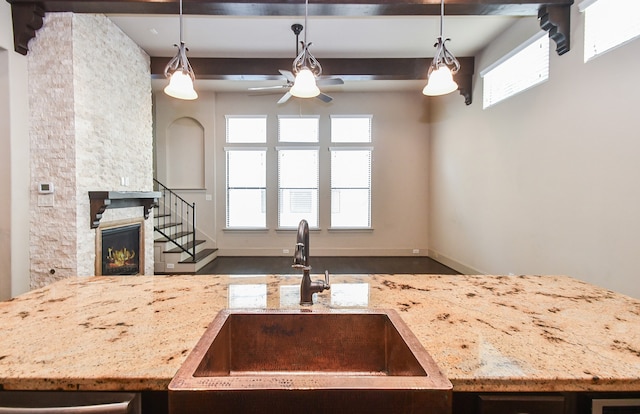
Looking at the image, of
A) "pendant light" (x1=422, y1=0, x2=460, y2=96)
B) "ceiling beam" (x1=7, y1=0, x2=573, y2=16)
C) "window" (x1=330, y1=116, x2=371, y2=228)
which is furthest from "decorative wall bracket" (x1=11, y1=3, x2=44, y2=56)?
"window" (x1=330, y1=116, x2=371, y2=228)

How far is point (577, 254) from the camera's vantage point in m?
2.75

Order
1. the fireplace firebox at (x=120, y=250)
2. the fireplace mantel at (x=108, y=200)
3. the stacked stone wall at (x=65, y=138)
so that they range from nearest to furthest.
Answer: the stacked stone wall at (x=65, y=138) → the fireplace mantel at (x=108, y=200) → the fireplace firebox at (x=120, y=250)

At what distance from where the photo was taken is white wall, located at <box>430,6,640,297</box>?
7.61ft

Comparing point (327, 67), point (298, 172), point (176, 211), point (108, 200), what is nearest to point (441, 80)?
point (327, 67)

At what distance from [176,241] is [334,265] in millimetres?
2943

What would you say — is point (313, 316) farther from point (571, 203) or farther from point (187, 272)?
point (187, 272)

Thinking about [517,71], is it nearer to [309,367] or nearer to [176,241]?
[309,367]

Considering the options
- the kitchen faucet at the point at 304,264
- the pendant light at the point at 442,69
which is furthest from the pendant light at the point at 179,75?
the pendant light at the point at 442,69

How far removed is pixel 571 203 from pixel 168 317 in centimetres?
349

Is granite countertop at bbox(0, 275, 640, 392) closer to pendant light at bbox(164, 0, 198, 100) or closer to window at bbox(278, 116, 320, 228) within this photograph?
pendant light at bbox(164, 0, 198, 100)

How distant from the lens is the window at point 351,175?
618cm

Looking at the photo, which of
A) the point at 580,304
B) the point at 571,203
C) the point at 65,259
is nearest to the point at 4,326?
the point at 580,304

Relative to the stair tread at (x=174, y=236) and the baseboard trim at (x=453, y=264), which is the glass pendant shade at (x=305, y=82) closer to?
the baseboard trim at (x=453, y=264)

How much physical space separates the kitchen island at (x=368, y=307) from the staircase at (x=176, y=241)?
3.62 meters
